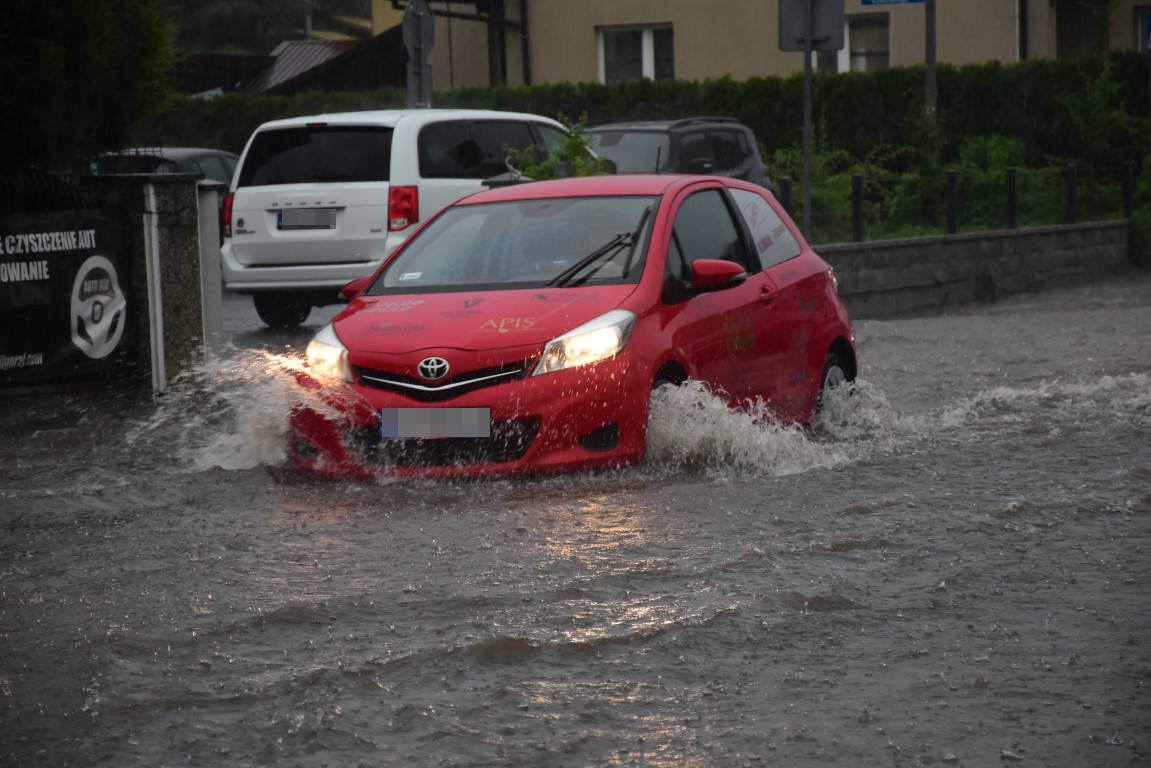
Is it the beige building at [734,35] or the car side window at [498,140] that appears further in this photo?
the beige building at [734,35]

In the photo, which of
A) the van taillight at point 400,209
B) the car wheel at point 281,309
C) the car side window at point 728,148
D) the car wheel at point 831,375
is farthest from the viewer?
the car side window at point 728,148

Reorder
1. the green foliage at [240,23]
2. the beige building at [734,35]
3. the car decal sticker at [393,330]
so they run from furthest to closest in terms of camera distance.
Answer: the green foliage at [240,23]
the beige building at [734,35]
the car decal sticker at [393,330]

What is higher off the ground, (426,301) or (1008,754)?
(426,301)

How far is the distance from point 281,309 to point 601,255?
798 centimetres

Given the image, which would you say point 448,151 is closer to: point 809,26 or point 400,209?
point 400,209

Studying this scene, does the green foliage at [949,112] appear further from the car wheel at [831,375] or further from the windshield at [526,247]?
the windshield at [526,247]

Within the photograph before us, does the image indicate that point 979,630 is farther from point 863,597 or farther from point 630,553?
point 630,553

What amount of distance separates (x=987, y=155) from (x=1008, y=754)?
24.4m

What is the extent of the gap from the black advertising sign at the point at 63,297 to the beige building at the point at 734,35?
2090 centimetres

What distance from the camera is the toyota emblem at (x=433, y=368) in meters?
7.60

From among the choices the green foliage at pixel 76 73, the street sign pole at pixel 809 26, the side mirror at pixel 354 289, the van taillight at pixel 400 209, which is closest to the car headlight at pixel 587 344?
the side mirror at pixel 354 289

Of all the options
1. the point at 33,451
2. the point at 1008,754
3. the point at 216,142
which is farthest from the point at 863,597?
the point at 216,142

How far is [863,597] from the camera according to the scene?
5820 mm

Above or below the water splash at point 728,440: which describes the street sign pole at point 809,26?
above
